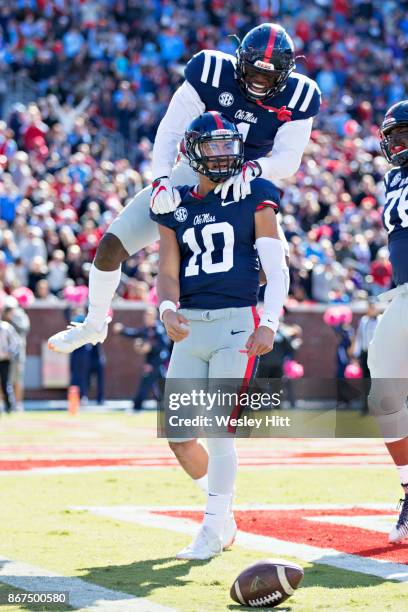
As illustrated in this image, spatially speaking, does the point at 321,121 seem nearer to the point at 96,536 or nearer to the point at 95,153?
the point at 95,153

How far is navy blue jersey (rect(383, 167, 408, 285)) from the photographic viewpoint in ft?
19.9

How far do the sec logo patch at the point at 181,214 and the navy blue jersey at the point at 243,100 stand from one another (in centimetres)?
73

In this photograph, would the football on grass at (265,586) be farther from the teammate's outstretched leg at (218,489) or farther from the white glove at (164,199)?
the white glove at (164,199)

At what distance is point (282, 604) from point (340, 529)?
174 cm

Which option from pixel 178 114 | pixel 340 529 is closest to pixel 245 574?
pixel 340 529

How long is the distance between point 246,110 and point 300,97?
0.92ft

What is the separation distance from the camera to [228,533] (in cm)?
558

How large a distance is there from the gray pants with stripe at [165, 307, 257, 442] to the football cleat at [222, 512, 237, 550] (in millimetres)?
486

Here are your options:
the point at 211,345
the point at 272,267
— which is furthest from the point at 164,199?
the point at 211,345

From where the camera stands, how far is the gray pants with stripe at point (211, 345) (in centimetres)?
555

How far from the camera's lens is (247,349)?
5484mm

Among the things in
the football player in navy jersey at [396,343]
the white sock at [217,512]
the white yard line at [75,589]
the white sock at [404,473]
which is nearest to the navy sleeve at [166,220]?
the football player in navy jersey at [396,343]

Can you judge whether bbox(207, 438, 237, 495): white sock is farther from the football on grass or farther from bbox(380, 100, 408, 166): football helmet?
bbox(380, 100, 408, 166): football helmet

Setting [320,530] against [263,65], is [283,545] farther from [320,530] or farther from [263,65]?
[263,65]
